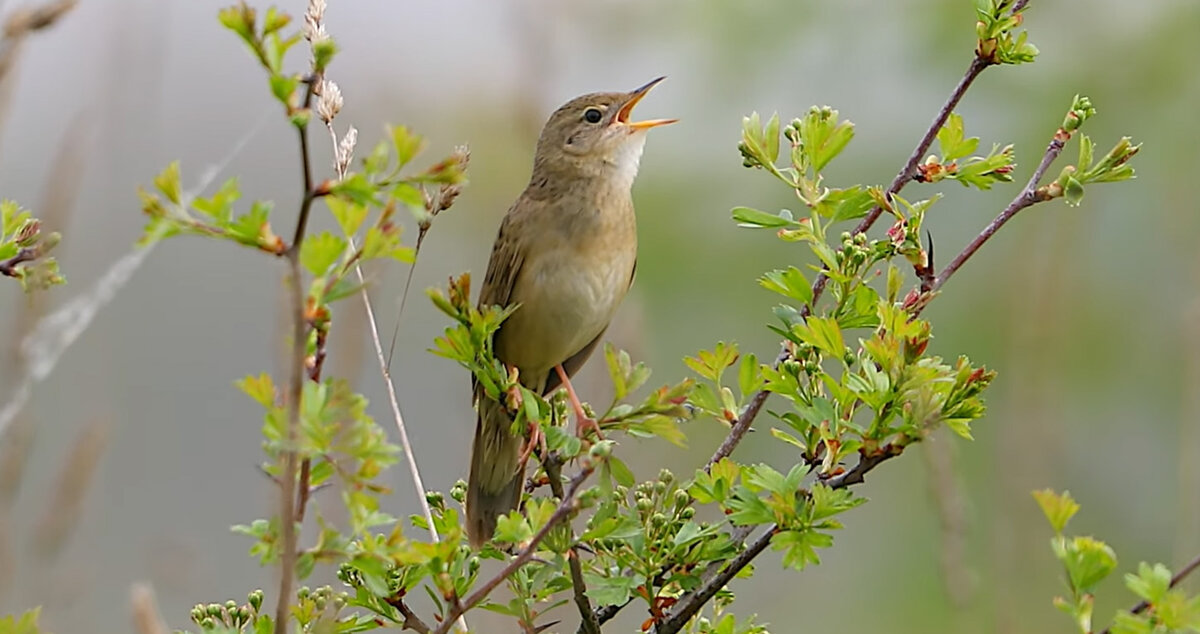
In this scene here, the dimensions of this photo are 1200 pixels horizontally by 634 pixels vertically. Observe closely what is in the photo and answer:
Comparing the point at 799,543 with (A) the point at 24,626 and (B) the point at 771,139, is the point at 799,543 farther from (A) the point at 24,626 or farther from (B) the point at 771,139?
(A) the point at 24,626

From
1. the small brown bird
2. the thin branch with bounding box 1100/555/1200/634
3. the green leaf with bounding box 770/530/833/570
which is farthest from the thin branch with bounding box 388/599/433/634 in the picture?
the small brown bird

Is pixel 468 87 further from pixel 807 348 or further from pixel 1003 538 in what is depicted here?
pixel 807 348

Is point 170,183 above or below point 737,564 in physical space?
above

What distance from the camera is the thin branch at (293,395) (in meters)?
1.09

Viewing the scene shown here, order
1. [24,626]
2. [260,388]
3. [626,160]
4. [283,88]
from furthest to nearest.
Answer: [626,160]
[24,626]
[260,388]
[283,88]

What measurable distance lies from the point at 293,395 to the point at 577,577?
0.57 m

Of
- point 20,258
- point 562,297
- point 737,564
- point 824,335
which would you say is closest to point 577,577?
point 737,564

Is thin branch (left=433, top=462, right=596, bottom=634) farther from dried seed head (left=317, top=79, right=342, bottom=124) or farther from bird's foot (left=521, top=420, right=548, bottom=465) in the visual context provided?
dried seed head (left=317, top=79, right=342, bottom=124)

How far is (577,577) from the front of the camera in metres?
1.60

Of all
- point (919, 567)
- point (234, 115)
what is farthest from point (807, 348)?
point (234, 115)

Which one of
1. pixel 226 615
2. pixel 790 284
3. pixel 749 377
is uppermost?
pixel 790 284

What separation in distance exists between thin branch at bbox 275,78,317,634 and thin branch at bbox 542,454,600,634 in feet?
1.62

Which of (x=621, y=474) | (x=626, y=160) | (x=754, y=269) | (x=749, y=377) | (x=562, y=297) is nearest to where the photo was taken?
(x=621, y=474)

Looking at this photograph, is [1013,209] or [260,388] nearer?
[260,388]
